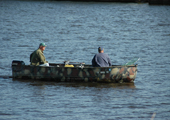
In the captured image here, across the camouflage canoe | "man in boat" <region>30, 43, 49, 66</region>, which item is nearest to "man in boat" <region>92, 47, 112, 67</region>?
the camouflage canoe

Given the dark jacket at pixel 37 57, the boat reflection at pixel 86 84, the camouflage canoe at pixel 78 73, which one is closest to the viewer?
the camouflage canoe at pixel 78 73

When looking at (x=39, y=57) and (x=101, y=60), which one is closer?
(x=101, y=60)

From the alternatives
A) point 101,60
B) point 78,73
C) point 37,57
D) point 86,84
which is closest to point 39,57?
point 37,57

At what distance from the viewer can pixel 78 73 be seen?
19516mm

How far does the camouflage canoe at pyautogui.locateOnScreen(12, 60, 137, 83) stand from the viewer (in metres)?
19.2

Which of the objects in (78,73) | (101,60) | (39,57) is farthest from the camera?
(39,57)

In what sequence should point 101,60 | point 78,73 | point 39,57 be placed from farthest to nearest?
point 39,57
point 78,73
point 101,60

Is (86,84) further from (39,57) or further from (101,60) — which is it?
(39,57)

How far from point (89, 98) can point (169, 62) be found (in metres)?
11.2

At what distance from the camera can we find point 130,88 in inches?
753

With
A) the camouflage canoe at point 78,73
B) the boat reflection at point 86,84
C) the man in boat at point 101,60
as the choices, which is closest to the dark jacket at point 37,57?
the camouflage canoe at point 78,73

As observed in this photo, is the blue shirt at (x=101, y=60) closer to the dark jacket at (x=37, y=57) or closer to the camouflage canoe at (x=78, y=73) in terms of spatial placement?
the camouflage canoe at (x=78, y=73)

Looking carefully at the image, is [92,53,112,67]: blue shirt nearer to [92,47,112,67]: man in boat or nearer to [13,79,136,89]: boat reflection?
[92,47,112,67]: man in boat

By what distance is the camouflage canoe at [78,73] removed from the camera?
19.2 meters
